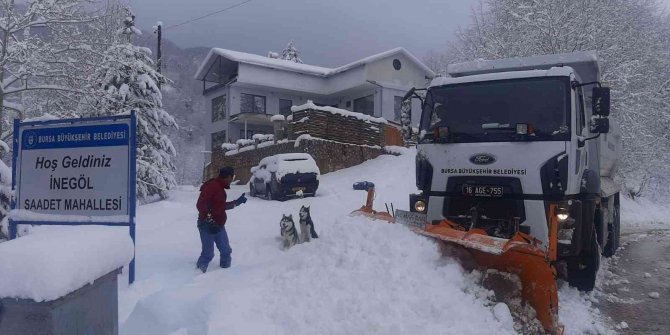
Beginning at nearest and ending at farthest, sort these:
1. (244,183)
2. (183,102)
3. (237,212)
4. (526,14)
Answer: (237,212) → (526,14) → (244,183) → (183,102)

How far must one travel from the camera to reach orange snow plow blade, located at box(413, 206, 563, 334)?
16.8 ft

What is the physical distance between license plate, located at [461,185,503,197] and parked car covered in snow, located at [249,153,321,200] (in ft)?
35.7

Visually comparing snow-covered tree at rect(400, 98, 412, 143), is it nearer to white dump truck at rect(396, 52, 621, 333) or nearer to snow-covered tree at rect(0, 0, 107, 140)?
white dump truck at rect(396, 52, 621, 333)

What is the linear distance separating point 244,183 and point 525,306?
21407 millimetres

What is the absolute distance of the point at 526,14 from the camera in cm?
2325

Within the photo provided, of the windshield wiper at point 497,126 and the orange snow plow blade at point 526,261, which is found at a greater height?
the windshield wiper at point 497,126

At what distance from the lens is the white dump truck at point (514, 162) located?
654 centimetres

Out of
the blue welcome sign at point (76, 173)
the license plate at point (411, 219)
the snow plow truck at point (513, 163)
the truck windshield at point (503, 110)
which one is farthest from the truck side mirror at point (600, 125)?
the blue welcome sign at point (76, 173)

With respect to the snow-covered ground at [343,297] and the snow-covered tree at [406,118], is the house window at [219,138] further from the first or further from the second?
the snow-covered ground at [343,297]

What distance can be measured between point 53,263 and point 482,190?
5.16 m

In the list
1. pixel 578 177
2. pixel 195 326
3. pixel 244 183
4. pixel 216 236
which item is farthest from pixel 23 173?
pixel 244 183

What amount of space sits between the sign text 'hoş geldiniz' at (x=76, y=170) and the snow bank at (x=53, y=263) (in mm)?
3555

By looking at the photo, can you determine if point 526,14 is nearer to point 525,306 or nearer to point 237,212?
point 237,212

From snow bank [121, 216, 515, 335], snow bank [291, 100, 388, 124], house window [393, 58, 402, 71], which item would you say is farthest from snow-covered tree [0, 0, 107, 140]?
house window [393, 58, 402, 71]
